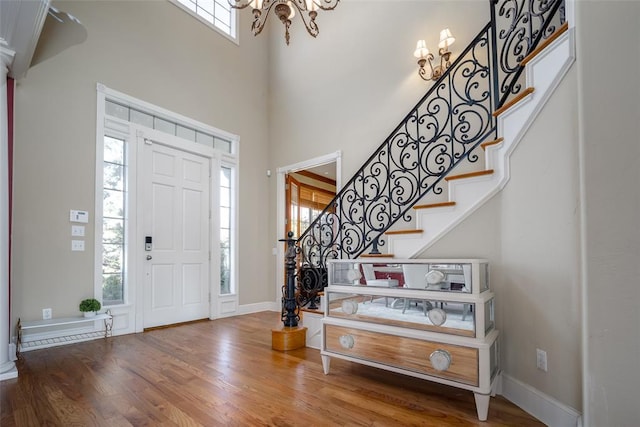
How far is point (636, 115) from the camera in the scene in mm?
1419

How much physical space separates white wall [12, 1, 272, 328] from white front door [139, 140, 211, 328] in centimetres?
63

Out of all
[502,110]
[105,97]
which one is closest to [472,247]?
[502,110]

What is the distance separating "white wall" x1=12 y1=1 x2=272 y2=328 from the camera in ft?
11.1

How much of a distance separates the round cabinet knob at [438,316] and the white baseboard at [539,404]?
0.60m

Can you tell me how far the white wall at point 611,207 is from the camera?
4.64 ft

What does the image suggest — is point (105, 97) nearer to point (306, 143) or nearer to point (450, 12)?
point (306, 143)

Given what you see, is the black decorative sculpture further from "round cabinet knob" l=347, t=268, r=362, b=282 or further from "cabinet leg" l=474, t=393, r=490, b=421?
"cabinet leg" l=474, t=393, r=490, b=421

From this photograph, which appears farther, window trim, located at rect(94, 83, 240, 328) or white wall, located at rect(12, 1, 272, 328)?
window trim, located at rect(94, 83, 240, 328)

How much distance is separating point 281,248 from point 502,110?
4.13 metres

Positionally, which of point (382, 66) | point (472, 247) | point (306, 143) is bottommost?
point (472, 247)

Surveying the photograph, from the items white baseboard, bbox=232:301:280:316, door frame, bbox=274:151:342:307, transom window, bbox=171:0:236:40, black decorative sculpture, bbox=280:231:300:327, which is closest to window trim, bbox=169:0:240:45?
transom window, bbox=171:0:236:40

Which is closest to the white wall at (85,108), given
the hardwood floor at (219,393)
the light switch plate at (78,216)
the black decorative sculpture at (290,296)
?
the light switch plate at (78,216)

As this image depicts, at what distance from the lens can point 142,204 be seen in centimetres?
427

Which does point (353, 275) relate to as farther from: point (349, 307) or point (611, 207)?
point (611, 207)
